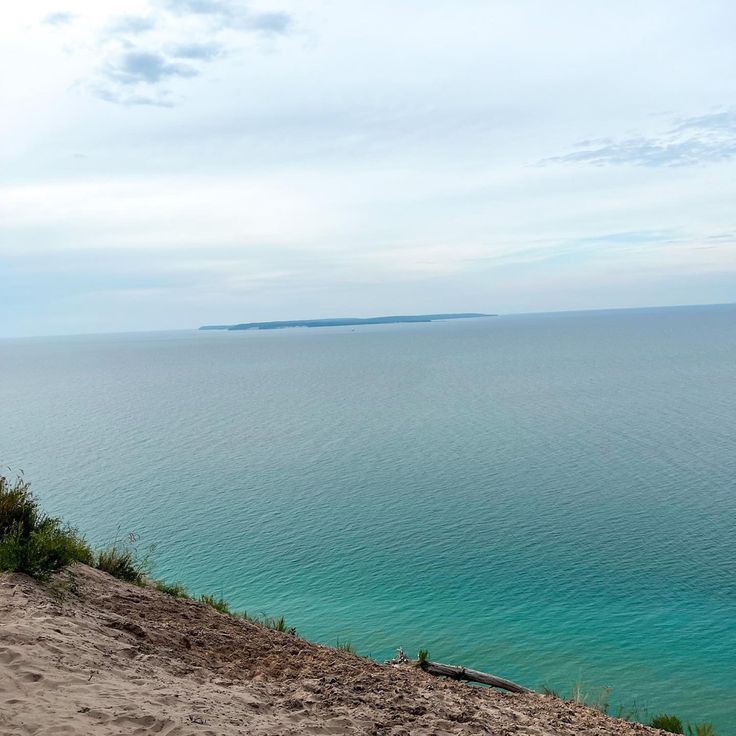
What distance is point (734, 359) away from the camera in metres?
110

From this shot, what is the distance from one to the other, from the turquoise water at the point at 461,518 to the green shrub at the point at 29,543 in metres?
9.88

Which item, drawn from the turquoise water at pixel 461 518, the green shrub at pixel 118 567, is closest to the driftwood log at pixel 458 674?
the green shrub at pixel 118 567

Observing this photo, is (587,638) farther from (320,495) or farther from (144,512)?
(144,512)

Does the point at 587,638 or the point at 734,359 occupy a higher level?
the point at 734,359

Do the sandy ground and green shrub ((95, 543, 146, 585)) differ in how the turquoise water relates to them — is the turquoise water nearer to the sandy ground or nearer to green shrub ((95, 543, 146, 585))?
green shrub ((95, 543, 146, 585))

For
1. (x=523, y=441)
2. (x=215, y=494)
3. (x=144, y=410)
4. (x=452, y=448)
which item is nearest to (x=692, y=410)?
(x=523, y=441)

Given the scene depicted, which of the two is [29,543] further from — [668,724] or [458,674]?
[668,724]

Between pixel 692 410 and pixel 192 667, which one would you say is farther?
pixel 692 410

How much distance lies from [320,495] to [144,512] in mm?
8678

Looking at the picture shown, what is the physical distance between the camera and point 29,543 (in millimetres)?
10984

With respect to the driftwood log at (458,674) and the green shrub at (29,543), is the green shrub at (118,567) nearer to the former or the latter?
the green shrub at (29,543)

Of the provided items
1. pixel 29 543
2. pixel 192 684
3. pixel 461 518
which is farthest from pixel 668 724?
pixel 461 518

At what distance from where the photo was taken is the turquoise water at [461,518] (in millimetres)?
19672

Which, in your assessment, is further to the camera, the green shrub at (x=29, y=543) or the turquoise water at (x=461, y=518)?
the turquoise water at (x=461, y=518)
